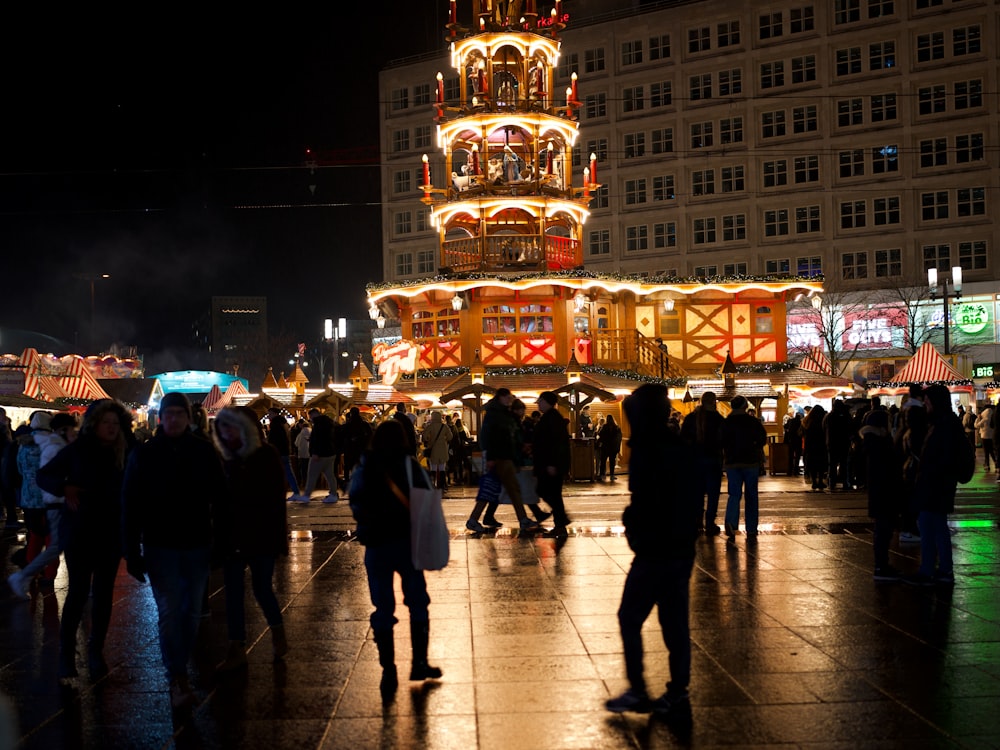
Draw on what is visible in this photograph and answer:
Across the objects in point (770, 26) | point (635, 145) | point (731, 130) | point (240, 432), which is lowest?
point (240, 432)

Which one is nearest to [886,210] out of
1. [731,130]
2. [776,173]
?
[776,173]

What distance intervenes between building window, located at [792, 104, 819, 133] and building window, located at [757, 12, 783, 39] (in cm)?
428

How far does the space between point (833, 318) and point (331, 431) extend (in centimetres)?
4300

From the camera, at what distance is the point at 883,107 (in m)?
61.5

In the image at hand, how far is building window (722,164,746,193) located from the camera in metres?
65.1

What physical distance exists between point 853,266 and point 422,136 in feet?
90.4

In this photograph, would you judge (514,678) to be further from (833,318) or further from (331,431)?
(833,318)

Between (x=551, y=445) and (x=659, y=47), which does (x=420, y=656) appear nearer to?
(x=551, y=445)

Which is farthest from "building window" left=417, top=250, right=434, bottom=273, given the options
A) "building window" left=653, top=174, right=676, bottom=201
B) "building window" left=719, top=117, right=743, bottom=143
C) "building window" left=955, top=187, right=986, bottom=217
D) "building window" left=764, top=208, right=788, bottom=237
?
"building window" left=955, top=187, right=986, bottom=217

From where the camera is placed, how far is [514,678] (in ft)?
24.3

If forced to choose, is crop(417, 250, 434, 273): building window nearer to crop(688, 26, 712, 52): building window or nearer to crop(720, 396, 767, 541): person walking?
crop(688, 26, 712, 52): building window

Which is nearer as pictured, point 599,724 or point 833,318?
point 599,724

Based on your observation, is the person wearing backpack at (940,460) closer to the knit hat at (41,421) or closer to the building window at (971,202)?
the knit hat at (41,421)

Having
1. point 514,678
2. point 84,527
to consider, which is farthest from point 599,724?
point 84,527
